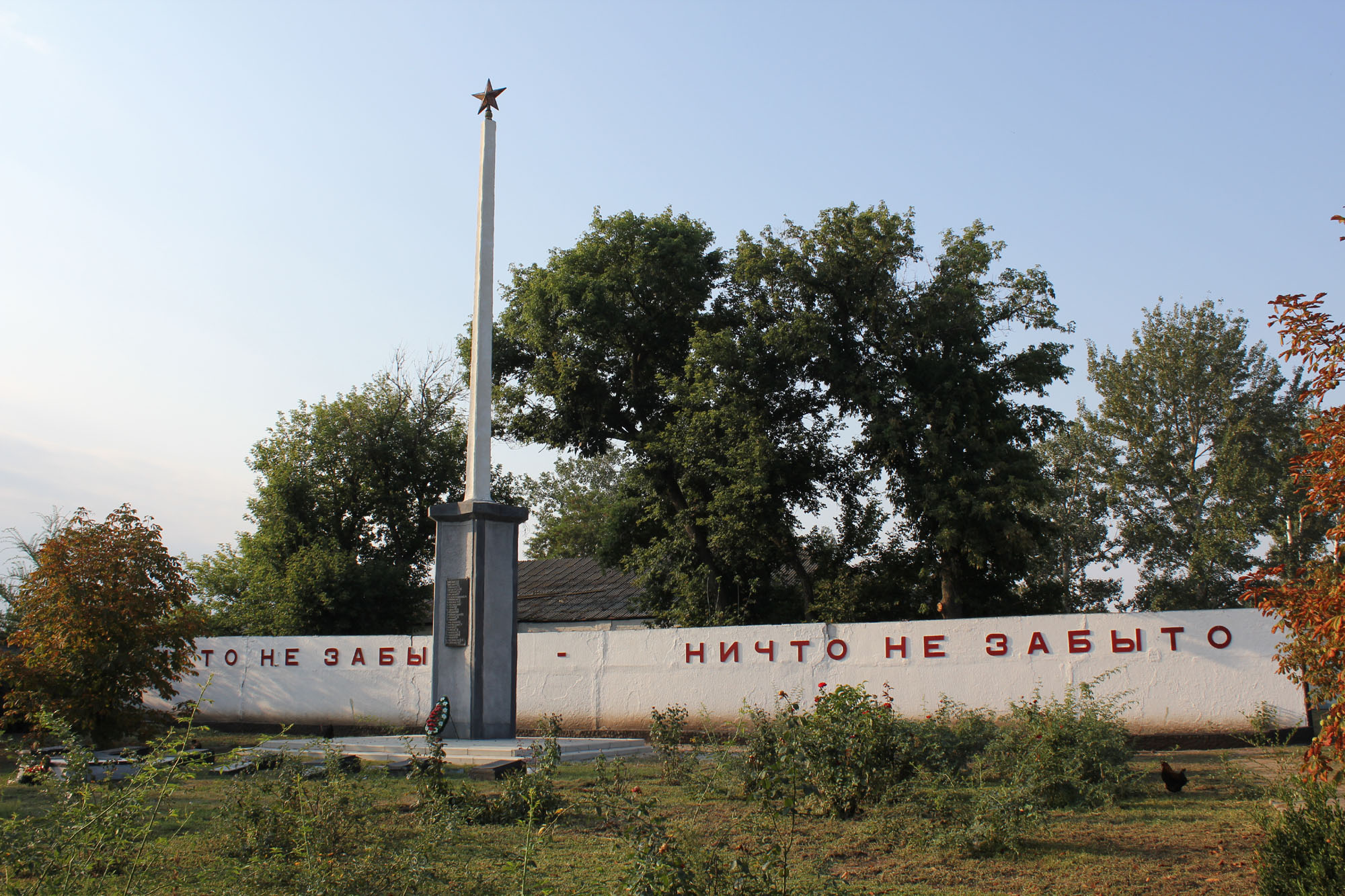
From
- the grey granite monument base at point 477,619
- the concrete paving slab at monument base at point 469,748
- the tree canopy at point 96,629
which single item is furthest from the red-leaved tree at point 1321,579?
the tree canopy at point 96,629

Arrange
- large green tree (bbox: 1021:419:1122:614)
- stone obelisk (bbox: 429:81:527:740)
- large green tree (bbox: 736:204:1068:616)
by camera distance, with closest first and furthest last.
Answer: stone obelisk (bbox: 429:81:527:740)
large green tree (bbox: 736:204:1068:616)
large green tree (bbox: 1021:419:1122:614)

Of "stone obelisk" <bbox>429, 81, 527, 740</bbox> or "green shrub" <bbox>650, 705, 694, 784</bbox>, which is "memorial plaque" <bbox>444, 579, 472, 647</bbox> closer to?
"stone obelisk" <bbox>429, 81, 527, 740</bbox>

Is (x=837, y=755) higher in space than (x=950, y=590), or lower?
lower

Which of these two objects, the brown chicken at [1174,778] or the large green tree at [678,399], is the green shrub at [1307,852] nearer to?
the brown chicken at [1174,778]

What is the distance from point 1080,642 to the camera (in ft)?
42.3

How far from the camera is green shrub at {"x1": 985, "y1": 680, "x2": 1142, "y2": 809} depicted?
25.3ft

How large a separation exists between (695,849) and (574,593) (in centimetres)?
2647

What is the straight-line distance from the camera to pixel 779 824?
23.0ft

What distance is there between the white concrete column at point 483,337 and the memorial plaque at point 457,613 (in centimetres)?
131

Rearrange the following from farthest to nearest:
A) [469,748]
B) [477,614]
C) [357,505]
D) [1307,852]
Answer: [357,505] < [477,614] < [469,748] < [1307,852]

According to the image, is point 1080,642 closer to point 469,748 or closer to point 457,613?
point 469,748

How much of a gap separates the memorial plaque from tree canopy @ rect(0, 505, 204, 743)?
11.5 ft

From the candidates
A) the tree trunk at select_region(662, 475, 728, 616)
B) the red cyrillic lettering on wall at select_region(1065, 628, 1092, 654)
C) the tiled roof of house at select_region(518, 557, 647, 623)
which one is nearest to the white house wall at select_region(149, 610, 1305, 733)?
the red cyrillic lettering on wall at select_region(1065, 628, 1092, 654)

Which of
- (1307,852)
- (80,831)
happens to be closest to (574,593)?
(80,831)
